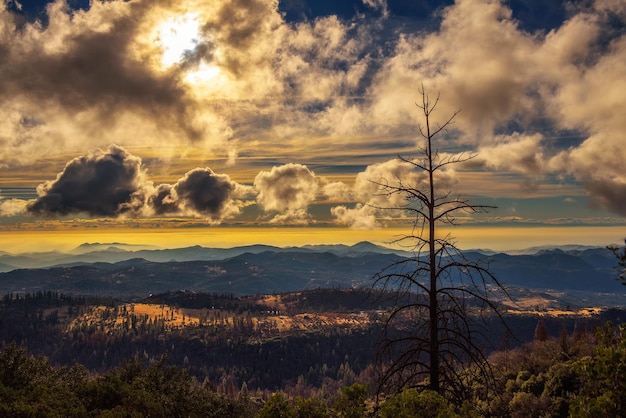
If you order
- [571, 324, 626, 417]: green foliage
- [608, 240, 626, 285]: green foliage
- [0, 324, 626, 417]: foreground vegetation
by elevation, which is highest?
[608, 240, 626, 285]: green foliage

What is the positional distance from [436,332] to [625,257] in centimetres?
1069

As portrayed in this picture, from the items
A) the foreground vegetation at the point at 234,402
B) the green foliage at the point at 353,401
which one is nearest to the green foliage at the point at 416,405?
the foreground vegetation at the point at 234,402

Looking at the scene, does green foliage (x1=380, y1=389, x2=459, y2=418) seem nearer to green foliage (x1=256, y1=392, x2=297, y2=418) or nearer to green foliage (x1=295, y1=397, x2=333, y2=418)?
green foliage (x1=295, y1=397, x2=333, y2=418)

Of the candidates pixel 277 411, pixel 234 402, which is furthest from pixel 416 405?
pixel 234 402

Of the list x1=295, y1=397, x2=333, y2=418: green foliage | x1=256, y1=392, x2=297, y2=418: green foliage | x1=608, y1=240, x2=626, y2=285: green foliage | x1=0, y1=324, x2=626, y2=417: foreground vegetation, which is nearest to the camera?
x1=0, y1=324, x2=626, y2=417: foreground vegetation

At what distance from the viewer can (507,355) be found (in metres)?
145

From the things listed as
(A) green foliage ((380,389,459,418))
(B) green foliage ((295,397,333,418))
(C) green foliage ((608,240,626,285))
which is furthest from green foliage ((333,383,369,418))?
(C) green foliage ((608,240,626,285))

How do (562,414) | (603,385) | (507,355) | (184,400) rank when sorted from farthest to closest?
(507,355) → (562,414) → (184,400) → (603,385)

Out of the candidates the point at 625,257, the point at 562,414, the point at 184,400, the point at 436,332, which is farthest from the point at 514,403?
the point at 436,332

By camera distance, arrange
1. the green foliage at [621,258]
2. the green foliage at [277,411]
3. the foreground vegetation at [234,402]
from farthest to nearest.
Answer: the green foliage at [621,258], the green foliage at [277,411], the foreground vegetation at [234,402]

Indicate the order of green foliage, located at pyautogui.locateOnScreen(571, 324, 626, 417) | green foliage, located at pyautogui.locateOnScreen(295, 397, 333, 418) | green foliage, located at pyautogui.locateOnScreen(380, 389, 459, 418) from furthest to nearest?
1. green foliage, located at pyautogui.locateOnScreen(295, 397, 333, 418)
2. green foliage, located at pyautogui.locateOnScreen(380, 389, 459, 418)
3. green foliage, located at pyautogui.locateOnScreen(571, 324, 626, 417)

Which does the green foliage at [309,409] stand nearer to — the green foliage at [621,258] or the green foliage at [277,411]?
the green foliage at [277,411]

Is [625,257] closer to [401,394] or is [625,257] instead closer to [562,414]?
[401,394]

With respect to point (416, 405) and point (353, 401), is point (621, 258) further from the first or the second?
point (353, 401)
